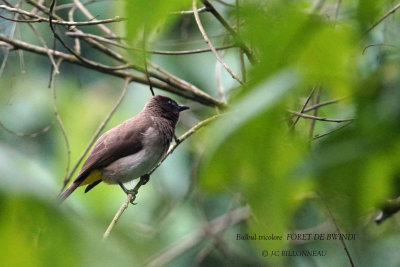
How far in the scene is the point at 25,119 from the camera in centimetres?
466

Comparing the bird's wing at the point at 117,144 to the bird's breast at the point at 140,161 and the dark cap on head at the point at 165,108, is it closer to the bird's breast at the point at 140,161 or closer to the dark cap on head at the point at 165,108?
the bird's breast at the point at 140,161

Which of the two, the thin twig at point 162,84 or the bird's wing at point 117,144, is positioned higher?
the thin twig at point 162,84

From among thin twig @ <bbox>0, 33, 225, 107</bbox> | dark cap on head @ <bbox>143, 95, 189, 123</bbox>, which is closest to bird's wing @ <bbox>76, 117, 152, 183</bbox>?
dark cap on head @ <bbox>143, 95, 189, 123</bbox>

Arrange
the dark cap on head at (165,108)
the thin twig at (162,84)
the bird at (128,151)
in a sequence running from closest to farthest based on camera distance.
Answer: the thin twig at (162,84) < the bird at (128,151) < the dark cap on head at (165,108)

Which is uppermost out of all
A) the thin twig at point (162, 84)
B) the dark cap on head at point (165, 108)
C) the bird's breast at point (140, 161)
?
the thin twig at point (162, 84)

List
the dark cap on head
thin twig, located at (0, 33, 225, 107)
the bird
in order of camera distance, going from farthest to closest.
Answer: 1. the dark cap on head
2. the bird
3. thin twig, located at (0, 33, 225, 107)

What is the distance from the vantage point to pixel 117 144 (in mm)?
4176

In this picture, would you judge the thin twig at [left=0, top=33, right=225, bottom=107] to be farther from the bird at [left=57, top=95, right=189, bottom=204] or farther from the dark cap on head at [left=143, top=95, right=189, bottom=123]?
the dark cap on head at [left=143, top=95, right=189, bottom=123]

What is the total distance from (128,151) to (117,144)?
0.30ft

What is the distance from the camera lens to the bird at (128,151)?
13.4ft

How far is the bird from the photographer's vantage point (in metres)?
4.09

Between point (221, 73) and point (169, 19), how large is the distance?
11.0ft

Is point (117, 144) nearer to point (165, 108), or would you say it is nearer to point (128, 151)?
point (128, 151)

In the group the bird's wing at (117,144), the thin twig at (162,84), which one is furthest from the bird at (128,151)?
the thin twig at (162,84)
